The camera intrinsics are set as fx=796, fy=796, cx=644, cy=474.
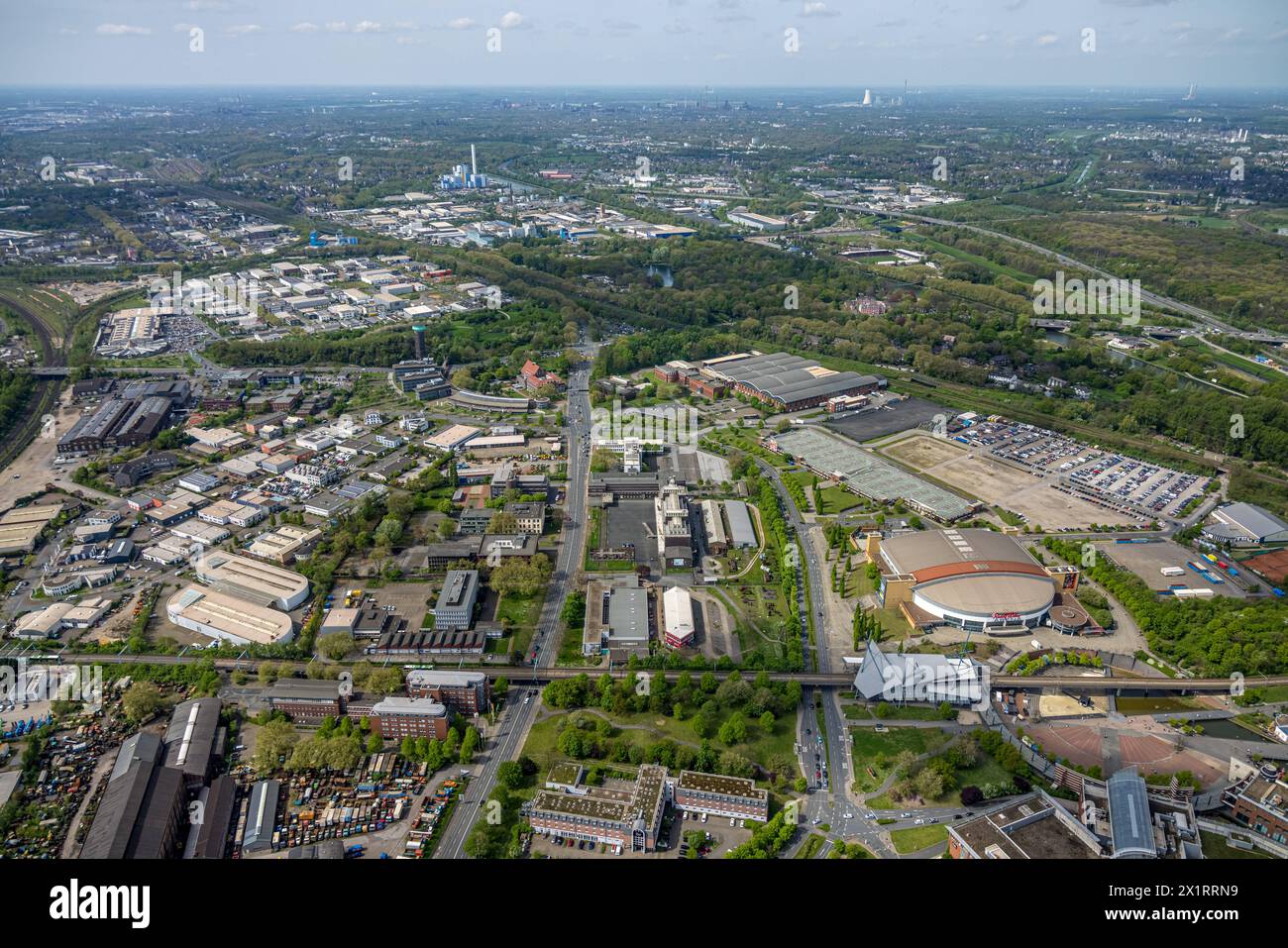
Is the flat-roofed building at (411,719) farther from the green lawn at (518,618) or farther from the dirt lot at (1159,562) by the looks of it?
the dirt lot at (1159,562)

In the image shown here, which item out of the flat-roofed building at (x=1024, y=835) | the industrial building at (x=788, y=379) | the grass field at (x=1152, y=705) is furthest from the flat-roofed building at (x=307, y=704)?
the industrial building at (x=788, y=379)

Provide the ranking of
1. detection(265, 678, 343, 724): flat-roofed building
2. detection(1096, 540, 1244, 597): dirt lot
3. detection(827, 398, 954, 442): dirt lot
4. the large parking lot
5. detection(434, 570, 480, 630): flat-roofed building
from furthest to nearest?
detection(827, 398, 954, 442): dirt lot, the large parking lot, detection(1096, 540, 1244, 597): dirt lot, detection(434, 570, 480, 630): flat-roofed building, detection(265, 678, 343, 724): flat-roofed building

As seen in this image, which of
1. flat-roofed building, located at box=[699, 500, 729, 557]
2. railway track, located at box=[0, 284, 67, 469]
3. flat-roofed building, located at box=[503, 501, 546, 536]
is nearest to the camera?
flat-roofed building, located at box=[699, 500, 729, 557]

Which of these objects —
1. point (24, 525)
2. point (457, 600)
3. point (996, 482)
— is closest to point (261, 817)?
point (457, 600)

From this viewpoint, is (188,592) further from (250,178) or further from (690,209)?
(250,178)

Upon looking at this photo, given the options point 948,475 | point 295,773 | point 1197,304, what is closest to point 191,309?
point 295,773

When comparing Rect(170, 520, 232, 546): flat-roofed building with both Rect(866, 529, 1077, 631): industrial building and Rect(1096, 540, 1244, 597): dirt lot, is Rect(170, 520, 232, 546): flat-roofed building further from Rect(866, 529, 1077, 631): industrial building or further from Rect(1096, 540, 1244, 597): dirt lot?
Rect(1096, 540, 1244, 597): dirt lot

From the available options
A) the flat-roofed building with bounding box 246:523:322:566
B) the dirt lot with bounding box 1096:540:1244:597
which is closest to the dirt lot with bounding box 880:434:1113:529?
the dirt lot with bounding box 1096:540:1244:597
